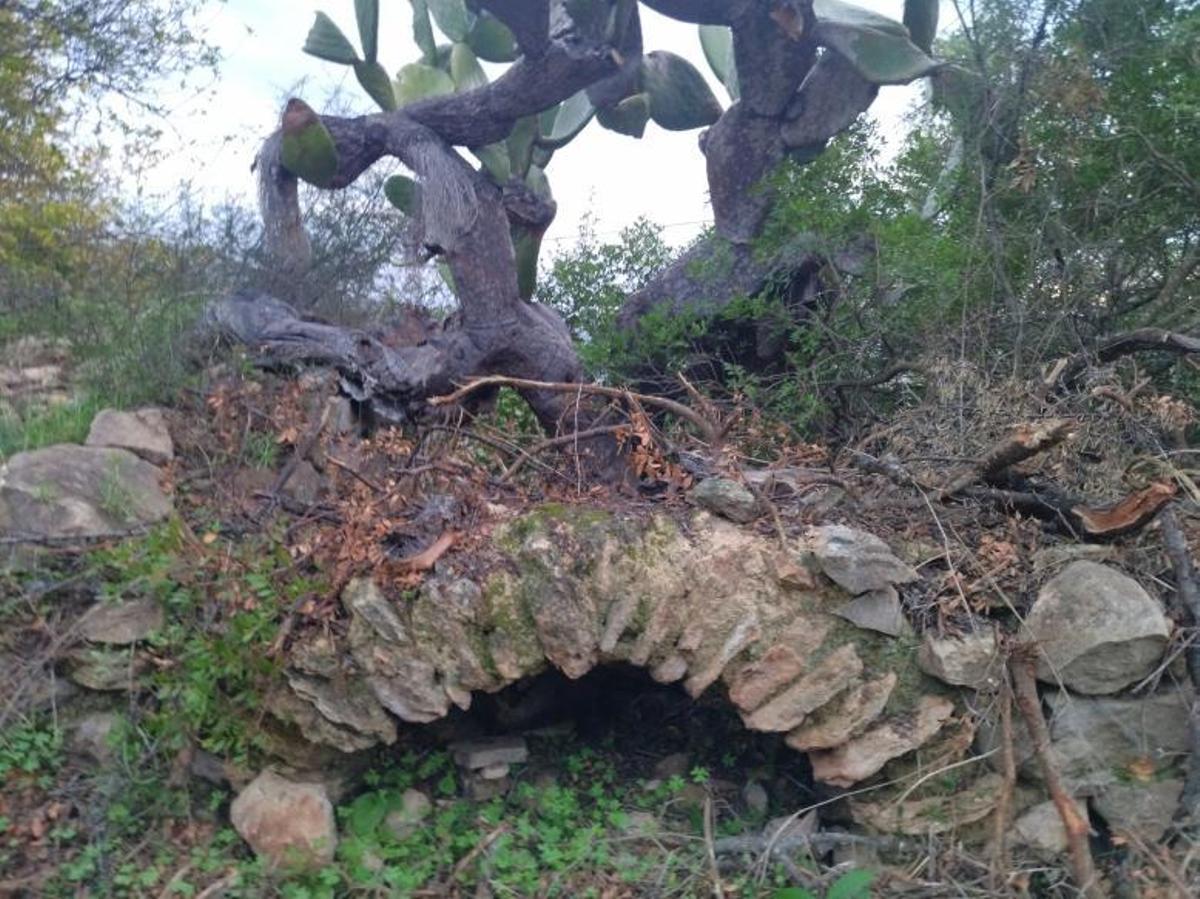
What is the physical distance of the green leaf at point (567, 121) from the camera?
826cm

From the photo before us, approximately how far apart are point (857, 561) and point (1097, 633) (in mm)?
859

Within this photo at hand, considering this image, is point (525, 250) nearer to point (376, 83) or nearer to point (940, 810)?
point (376, 83)

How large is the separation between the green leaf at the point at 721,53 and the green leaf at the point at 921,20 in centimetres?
127

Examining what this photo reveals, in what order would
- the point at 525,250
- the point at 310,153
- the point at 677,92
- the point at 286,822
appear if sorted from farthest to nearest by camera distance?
the point at 677,92
the point at 525,250
the point at 310,153
the point at 286,822

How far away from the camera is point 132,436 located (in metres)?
5.57

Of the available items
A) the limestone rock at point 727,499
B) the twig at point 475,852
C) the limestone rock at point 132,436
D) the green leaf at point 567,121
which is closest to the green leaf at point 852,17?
the green leaf at point 567,121

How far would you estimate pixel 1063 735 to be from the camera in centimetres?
438

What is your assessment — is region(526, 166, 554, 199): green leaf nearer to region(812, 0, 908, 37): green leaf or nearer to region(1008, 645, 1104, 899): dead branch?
region(812, 0, 908, 37): green leaf

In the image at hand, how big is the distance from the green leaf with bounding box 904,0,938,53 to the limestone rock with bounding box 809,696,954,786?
4.57m

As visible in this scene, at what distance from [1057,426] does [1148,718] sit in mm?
1074

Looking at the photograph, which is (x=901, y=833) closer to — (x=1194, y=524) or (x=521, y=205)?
(x=1194, y=524)

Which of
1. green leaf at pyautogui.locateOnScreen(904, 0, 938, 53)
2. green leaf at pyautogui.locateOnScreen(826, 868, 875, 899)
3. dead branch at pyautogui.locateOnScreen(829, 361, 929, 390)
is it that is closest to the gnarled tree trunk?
green leaf at pyautogui.locateOnScreen(904, 0, 938, 53)

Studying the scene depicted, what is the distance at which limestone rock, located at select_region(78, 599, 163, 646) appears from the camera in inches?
185

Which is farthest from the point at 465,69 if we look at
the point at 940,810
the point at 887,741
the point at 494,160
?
the point at 940,810
